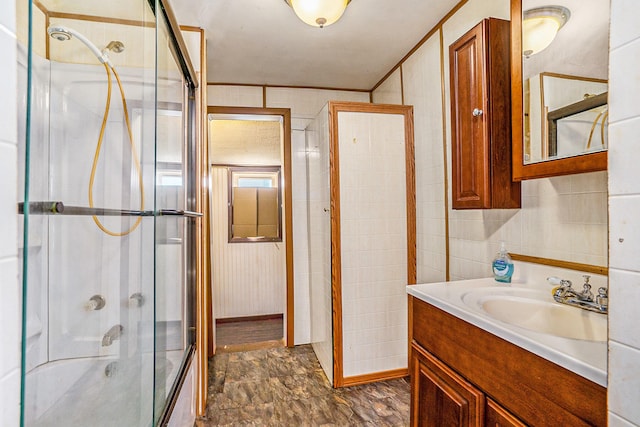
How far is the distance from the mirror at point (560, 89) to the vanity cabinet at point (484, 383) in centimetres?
65

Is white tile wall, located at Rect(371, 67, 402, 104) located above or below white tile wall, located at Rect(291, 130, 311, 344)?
above

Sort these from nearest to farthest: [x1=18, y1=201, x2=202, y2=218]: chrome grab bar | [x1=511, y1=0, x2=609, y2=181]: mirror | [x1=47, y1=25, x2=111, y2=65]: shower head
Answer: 1. [x1=18, y1=201, x2=202, y2=218]: chrome grab bar
2. [x1=47, y1=25, x2=111, y2=65]: shower head
3. [x1=511, y1=0, x2=609, y2=181]: mirror

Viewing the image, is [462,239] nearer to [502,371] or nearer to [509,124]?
[509,124]

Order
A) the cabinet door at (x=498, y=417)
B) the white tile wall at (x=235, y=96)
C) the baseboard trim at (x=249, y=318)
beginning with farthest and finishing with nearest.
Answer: the baseboard trim at (x=249, y=318) → the white tile wall at (x=235, y=96) → the cabinet door at (x=498, y=417)

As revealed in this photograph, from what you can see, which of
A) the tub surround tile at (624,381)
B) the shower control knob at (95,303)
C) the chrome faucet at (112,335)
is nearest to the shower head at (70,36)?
the shower control knob at (95,303)

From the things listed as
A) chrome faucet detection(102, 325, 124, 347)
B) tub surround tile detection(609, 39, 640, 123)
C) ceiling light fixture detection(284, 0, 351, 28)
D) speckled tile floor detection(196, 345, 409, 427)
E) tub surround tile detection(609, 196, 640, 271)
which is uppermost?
ceiling light fixture detection(284, 0, 351, 28)

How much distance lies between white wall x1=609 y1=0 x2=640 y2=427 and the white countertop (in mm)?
171

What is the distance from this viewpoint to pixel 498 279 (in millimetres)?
1461

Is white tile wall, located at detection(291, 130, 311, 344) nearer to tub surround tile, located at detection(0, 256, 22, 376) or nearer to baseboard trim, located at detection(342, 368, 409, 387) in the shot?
baseboard trim, located at detection(342, 368, 409, 387)

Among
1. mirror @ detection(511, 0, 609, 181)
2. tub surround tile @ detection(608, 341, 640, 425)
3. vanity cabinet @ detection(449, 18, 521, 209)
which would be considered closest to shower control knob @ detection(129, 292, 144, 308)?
tub surround tile @ detection(608, 341, 640, 425)

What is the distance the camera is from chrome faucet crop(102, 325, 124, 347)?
101 cm

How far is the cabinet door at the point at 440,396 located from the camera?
1.04 meters

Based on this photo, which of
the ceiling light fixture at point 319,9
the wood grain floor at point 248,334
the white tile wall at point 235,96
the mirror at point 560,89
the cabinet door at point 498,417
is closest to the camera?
the cabinet door at point 498,417

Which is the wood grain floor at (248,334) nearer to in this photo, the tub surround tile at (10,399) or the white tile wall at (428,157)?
the white tile wall at (428,157)
